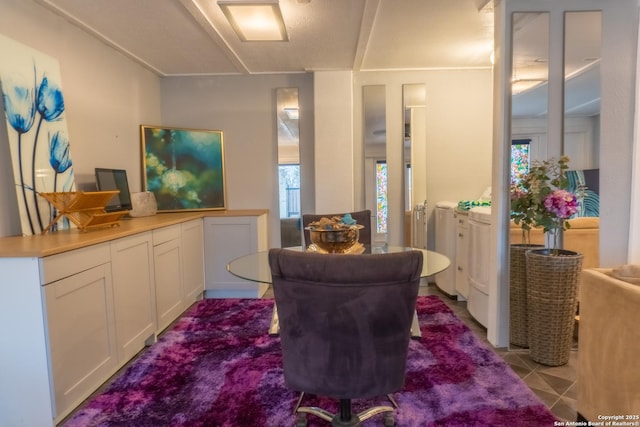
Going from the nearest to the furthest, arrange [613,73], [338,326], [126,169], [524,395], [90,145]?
[338,326] → [524,395] → [613,73] → [90,145] → [126,169]

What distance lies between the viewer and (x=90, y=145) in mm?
3049

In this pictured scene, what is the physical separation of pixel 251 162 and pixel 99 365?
271 cm

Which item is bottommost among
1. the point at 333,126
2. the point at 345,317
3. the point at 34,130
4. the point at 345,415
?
the point at 345,415

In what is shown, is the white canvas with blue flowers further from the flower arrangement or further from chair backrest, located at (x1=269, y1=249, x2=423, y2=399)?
the flower arrangement

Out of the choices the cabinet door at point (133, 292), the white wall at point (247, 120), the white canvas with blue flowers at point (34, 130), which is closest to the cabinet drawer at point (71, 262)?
the cabinet door at point (133, 292)

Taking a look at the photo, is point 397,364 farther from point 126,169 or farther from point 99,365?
point 126,169

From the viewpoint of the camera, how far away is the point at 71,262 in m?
1.90

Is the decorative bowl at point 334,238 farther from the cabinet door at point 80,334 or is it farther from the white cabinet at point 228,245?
the white cabinet at point 228,245

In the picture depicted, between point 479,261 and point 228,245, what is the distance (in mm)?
2359

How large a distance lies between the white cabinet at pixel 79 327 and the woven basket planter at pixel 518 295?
2630 millimetres

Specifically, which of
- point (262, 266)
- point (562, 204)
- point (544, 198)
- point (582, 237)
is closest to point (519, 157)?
point (544, 198)

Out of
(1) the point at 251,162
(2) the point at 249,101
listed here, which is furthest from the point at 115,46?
(1) the point at 251,162

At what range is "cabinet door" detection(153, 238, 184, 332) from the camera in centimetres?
287

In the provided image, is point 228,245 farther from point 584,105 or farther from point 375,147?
point 584,105
